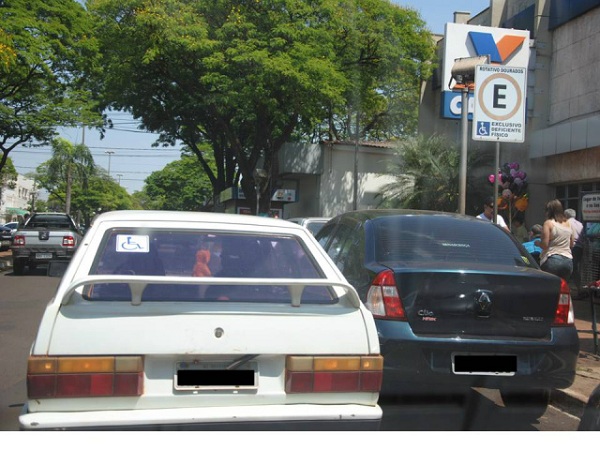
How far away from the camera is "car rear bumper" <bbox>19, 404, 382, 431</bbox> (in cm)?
300

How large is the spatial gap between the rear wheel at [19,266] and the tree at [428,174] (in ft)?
35.6

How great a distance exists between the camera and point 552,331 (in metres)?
4.84

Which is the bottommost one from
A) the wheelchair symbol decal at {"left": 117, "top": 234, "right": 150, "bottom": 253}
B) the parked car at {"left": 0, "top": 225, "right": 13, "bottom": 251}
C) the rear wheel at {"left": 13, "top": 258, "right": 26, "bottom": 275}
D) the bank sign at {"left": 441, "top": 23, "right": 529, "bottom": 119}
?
the parked car at {"left": 0, "top": 225, "right": 13, "bottom": 251}

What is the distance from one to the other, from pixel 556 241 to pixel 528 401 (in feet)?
12.1

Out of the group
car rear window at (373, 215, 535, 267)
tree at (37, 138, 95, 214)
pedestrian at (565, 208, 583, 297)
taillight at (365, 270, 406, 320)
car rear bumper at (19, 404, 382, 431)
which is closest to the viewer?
car rear bumper at (19, 404, 382, 431)

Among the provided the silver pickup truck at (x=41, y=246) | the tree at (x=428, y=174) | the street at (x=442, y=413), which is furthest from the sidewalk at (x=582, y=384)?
the silver pickup truck at (x=41, y=246)

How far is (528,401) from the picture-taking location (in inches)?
213

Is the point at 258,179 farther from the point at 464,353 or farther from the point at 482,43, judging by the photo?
the point at 464,353


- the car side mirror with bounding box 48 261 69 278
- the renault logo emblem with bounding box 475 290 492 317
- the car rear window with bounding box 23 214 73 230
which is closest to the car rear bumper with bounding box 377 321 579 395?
the renault logo emblem with bounding box 475 290 492 317

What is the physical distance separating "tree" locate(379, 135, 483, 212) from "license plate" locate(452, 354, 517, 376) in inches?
577

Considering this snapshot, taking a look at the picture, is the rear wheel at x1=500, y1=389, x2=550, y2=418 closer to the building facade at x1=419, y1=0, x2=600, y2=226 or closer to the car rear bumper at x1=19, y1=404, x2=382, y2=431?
the car rear bumper at x1=19, y1=404, x2=382, y2=431

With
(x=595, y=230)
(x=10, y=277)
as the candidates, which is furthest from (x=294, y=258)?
(x=10, y=277)

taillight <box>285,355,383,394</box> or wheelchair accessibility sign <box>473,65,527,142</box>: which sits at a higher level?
wheelchair accessibility sign <box>473,65,527,142</box>

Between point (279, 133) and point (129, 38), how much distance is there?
23.4ft
